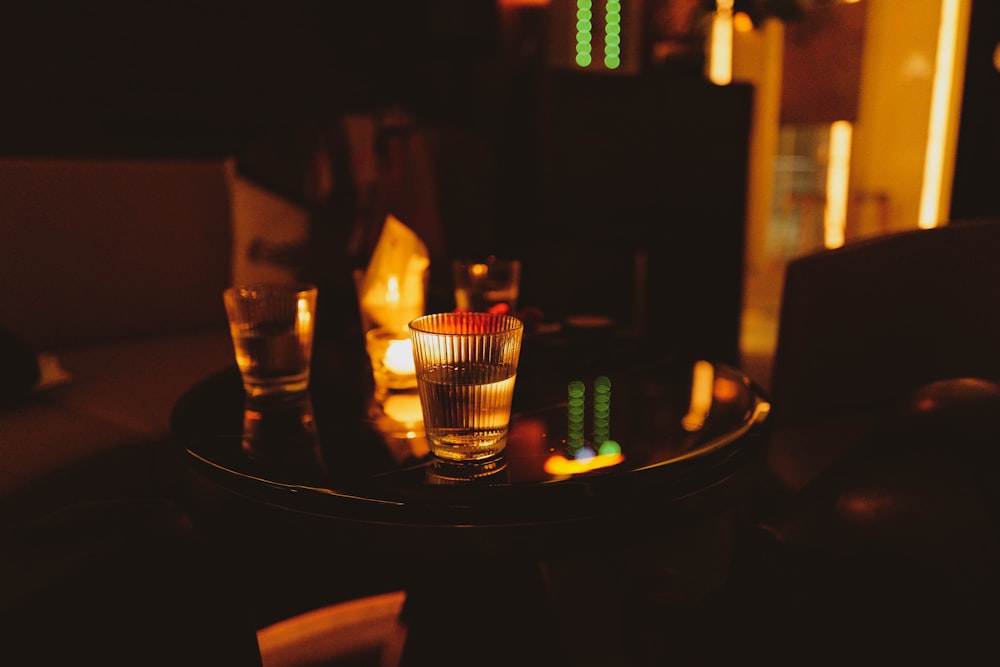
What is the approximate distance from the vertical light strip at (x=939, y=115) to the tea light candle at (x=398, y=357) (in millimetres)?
4399

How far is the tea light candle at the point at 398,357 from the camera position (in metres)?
0.98

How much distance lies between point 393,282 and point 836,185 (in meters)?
5.19

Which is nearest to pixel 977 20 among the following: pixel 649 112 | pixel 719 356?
pixel 649 112

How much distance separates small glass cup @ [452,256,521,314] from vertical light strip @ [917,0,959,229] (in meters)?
4.16

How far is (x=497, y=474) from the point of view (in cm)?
72

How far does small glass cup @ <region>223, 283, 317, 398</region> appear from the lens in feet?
3.08

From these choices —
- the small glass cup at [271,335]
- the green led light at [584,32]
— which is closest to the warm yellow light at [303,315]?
the small glass cup at [271,335]

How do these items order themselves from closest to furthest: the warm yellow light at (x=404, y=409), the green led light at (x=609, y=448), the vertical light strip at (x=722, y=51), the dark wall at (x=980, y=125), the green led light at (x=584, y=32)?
1. the green led light at (x=609, y=448)
2. the warm yellow light at (x=404, y=409)
3. the dark wall at (x=980, y=125)
4. the green led light at (x=584, y=32)
5. the vertical light strip at (x=722, y=51)

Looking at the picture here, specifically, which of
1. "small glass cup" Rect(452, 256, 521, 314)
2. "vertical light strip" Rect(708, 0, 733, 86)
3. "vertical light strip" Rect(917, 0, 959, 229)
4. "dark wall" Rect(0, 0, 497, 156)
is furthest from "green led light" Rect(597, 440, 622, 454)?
"vertical light strip" Rect(708, 0, 733, 86)

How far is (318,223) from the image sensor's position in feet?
7.41

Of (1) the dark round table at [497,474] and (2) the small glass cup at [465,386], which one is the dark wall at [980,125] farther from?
(2) the small glass cup at [465,386]

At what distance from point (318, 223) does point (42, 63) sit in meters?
0.89

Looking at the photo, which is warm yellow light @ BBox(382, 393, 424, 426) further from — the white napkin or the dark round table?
the white napkin

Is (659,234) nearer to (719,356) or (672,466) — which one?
(719,356)
